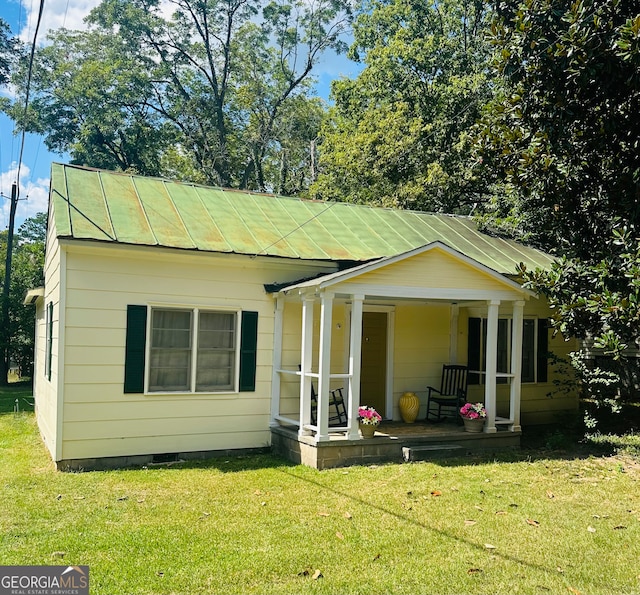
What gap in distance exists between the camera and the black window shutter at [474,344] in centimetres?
1112

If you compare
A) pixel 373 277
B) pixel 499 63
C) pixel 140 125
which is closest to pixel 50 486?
pixel 373 277

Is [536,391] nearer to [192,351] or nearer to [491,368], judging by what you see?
[491,368]

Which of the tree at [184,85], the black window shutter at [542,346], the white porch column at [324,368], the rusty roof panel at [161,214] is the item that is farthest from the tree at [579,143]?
the tree at [184,85]

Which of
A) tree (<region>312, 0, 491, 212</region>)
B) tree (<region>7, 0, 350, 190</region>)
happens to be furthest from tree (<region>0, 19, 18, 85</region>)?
tree (<region>312, 0, 491, 212</region>)

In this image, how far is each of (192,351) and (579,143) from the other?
597 cm

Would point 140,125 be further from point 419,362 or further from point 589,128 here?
point 589,128

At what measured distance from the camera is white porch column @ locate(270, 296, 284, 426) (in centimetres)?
930

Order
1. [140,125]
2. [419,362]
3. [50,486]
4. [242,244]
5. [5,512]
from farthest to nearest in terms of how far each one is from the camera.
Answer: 1. [140,125]
2. [419,362]
3. [242,244]
4. [50,486]
5. [5,512]

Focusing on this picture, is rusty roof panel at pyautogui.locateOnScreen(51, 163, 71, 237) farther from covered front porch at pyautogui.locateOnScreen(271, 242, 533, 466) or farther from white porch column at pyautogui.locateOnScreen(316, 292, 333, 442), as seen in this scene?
white porch column at pyautogui.locateOnScreen(316, 292, 333, 442)

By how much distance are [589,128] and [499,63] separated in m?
1.43

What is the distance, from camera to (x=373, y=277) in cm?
859

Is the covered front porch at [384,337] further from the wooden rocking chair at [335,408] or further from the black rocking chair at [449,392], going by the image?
the black rocking chair at [449,392]

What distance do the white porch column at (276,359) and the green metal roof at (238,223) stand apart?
89cm

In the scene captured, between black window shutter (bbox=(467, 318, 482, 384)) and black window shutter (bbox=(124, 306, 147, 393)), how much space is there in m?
5.89
